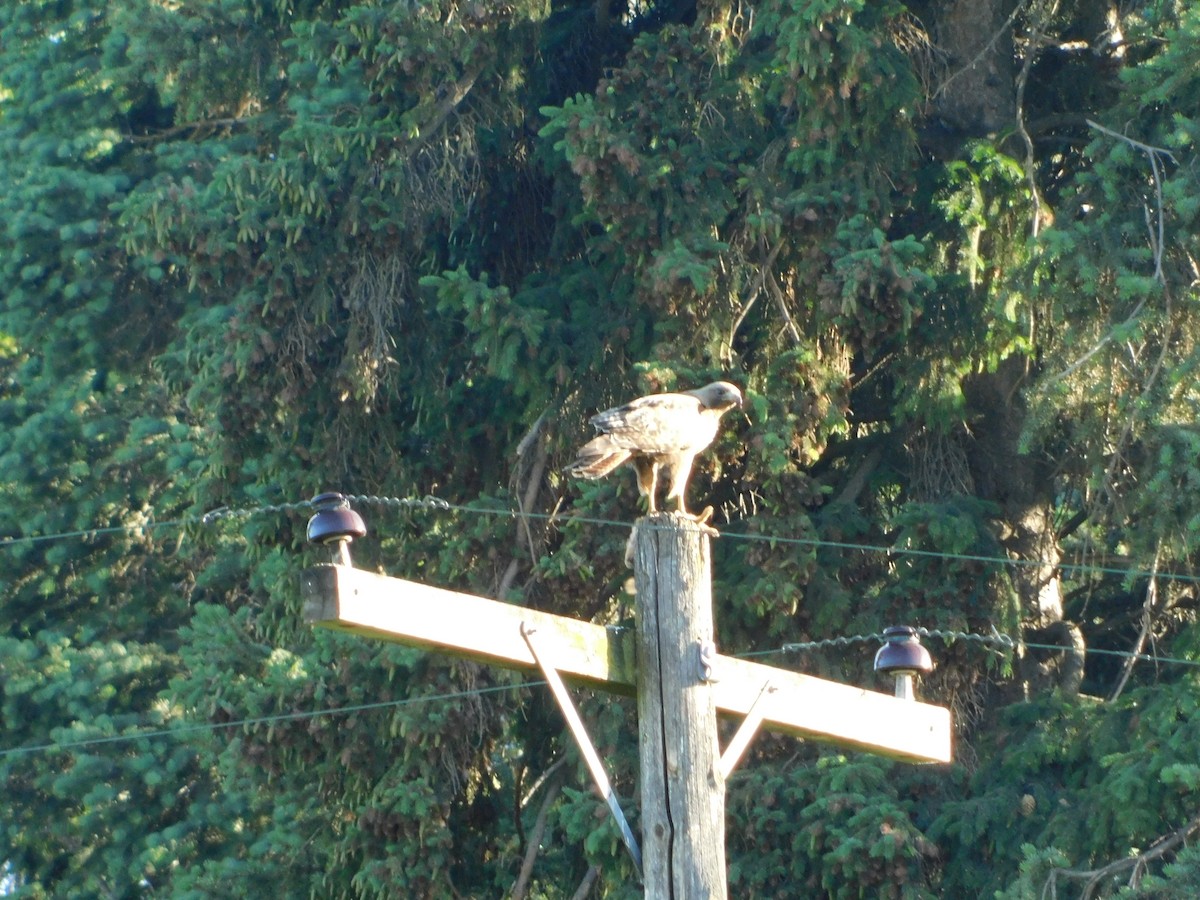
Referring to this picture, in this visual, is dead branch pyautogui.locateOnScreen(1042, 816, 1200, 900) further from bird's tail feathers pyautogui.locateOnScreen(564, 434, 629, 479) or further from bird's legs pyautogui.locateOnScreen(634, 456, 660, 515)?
bird's tail feathers pyautogui.locateOnScreen(564, 434, 629, 479)

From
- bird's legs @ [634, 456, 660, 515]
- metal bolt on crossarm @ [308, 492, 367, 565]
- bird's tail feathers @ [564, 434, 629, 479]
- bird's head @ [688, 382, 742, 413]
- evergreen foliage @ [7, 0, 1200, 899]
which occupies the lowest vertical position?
metal bolt on crossarm @ [308, 492, 367, 565]

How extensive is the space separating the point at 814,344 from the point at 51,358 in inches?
280

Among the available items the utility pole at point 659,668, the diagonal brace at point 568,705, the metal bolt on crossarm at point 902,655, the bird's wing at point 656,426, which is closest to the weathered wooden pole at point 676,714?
the utility pole at point 659,668

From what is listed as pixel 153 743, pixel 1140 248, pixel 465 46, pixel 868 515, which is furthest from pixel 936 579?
pixel 153 743

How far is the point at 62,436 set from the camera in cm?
1427

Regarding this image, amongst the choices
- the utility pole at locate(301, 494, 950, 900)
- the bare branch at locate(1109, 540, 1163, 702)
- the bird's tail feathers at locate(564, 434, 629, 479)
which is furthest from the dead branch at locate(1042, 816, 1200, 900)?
the bird's tail feathers at locate(564, 434, 629, 479)

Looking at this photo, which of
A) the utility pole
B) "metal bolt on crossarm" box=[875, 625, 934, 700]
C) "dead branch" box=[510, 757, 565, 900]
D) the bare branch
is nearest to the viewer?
the utility pole

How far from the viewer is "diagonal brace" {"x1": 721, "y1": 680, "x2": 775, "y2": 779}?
17.9 ft

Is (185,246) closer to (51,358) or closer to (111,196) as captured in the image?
(111,196)

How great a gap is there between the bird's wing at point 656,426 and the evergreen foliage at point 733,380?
2679 millimetres

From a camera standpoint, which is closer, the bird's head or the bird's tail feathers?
the bird's tail feathers

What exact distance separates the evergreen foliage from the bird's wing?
105 inches

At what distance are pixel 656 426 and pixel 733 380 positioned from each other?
3551 mm

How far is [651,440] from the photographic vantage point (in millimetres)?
5883
